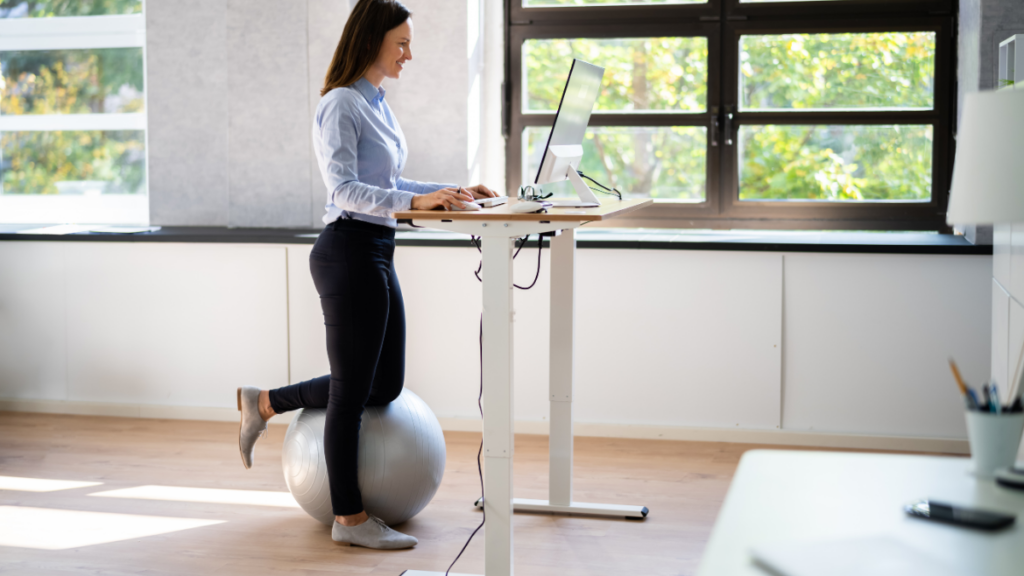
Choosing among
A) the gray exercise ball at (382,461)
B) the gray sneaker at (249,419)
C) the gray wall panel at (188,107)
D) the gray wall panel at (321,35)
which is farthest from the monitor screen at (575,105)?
the gray wall panel at (188,107)

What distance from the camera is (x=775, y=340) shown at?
3.48 metres

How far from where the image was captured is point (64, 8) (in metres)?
4.40

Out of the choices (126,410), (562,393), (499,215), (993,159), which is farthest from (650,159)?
(993,159)

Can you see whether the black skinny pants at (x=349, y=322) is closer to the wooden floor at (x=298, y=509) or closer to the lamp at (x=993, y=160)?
the wooden floor at (x=298, y=509)

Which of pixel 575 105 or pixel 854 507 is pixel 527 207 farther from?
pixel 854 507

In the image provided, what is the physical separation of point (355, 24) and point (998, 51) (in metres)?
2.31

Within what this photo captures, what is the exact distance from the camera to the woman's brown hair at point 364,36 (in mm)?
2324

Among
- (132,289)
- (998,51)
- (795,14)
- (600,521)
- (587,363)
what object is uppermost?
(795,14)

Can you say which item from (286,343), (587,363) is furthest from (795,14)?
(286,343)

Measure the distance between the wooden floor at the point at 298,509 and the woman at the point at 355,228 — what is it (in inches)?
7.9

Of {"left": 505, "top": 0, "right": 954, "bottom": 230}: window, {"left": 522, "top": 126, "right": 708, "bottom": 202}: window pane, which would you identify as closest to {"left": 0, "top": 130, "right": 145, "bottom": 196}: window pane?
{"left": 505, "top": 0, "right": 954, "bottom": 230}: window

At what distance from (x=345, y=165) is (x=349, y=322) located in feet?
1.31

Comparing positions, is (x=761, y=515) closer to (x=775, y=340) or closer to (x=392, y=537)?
(x=392, y=537)

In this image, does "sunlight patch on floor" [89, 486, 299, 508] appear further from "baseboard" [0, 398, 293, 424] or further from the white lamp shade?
the white lamp shade
